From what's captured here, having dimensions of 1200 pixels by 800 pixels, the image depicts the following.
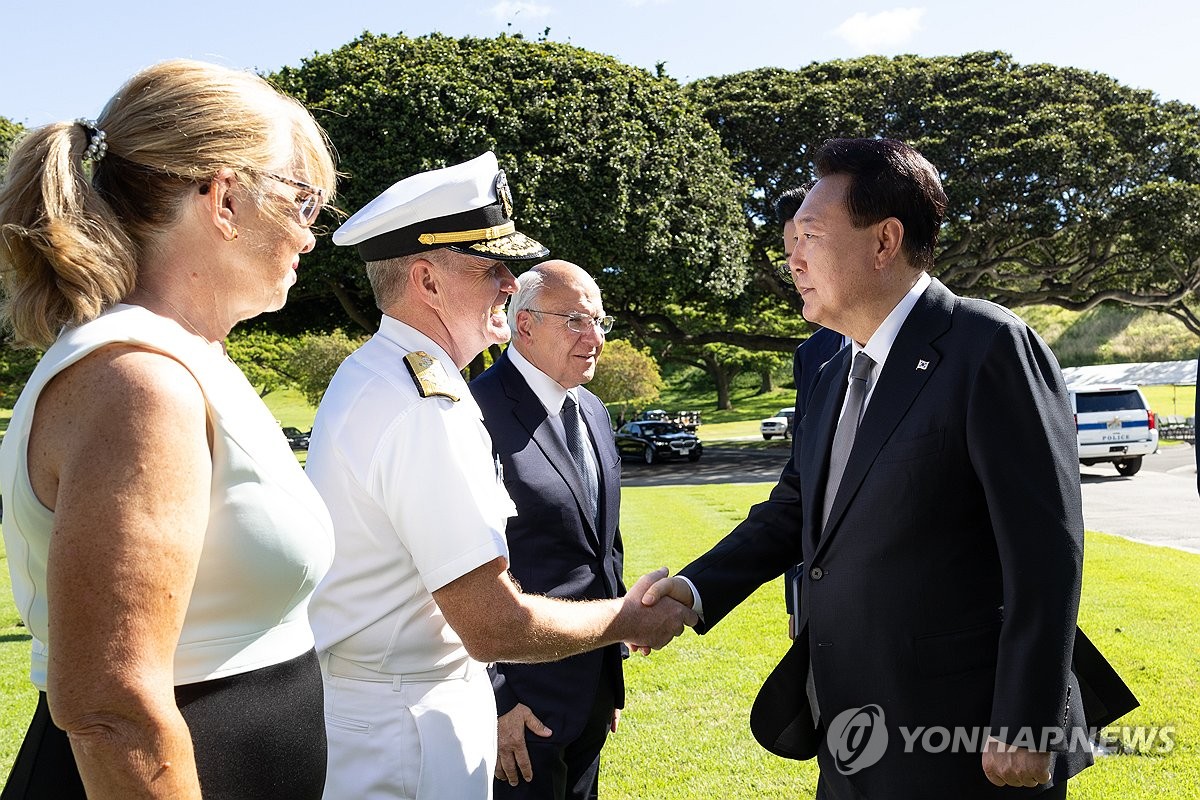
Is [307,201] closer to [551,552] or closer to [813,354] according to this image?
[551,552]

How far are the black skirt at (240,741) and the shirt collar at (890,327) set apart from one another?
1.86m

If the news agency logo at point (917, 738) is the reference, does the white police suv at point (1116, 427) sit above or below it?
below

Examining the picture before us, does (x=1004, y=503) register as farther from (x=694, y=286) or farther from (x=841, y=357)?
(x=694, y=286)

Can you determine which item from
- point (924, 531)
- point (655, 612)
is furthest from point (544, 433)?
point (924, 531)

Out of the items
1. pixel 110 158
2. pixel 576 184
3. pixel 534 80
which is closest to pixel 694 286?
pixel 576 184

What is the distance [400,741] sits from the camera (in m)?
2.39

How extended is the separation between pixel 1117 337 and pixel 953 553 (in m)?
64.5

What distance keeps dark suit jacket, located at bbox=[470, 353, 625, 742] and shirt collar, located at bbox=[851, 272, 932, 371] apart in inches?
47.8

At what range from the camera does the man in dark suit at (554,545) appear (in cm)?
338

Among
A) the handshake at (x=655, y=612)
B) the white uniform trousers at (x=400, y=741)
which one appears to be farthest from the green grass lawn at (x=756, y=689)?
the white uniform trousers at (x=400, y=741)

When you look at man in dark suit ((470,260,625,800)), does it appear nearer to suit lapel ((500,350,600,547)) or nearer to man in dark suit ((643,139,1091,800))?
suit lapel ((500,350,600,547))

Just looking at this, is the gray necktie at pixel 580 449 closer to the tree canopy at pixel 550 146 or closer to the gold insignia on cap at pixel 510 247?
the gold insignia on cap at pixel 510 247

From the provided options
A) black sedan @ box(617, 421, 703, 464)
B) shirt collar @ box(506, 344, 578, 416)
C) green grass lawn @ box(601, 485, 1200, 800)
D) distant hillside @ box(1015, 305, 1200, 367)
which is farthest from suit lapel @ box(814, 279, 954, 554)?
distant hillside @ box(1015, 305, 1200, 367)

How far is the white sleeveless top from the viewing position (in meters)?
1.52
